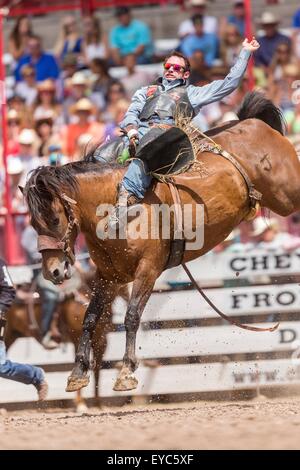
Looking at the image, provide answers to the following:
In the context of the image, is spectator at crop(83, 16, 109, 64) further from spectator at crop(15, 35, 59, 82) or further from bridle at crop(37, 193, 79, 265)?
bridle at crop(37, 193, 79, 265)

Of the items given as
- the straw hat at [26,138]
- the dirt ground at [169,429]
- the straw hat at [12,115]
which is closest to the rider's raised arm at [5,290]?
the dirt ground at [169,429]

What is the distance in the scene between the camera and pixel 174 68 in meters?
8.13

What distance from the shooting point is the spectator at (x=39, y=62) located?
1262 cm

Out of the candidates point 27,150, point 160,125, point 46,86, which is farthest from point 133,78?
point 160,125

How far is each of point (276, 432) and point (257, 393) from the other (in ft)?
11.2

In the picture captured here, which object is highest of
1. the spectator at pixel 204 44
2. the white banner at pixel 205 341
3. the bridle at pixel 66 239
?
the spectator at pixel 204 44

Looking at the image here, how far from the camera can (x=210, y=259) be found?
9820mm

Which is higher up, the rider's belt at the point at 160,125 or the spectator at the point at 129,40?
the spectator at the point at 129,40

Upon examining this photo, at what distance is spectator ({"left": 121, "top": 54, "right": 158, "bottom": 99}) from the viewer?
12.1 meters

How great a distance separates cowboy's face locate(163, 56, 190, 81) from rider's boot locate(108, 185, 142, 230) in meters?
1.03

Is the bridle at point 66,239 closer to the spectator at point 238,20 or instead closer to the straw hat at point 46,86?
the straw hat at point 46,86

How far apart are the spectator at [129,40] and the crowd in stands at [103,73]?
0.5 inches

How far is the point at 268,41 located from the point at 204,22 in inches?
35.7

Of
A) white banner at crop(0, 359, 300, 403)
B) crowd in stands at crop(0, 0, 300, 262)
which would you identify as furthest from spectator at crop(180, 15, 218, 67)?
white banner at crop(0, 359, 300, 403)
